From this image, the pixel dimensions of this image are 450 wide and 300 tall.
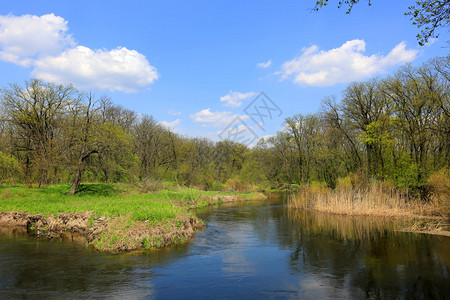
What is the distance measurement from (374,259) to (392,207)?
1324 cm

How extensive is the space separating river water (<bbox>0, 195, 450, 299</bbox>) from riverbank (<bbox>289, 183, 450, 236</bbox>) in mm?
3188

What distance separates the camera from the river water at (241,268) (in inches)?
336

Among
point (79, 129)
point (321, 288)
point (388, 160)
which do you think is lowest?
point (321, 288)

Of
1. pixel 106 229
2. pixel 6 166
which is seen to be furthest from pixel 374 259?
pixel 6 166

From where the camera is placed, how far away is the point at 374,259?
11.8m

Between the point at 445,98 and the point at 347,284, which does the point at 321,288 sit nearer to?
the point at 347,284

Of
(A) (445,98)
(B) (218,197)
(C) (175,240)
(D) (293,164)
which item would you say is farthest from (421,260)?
(D) (293,164)

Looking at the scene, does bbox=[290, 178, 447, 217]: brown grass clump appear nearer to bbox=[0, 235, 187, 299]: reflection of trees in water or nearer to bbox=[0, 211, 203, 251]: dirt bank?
bbox=[0, 211, 203, 251]: dirt bank

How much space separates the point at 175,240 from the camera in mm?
14109

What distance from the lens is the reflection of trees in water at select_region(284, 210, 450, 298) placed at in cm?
886

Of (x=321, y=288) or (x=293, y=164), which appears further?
(x=293, y=164)

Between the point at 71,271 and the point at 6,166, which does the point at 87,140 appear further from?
the point at 71,271

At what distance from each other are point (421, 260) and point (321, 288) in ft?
18.6

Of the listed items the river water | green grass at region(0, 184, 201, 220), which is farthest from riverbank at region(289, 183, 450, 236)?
green grass at region(0, 184, 201, 220)
